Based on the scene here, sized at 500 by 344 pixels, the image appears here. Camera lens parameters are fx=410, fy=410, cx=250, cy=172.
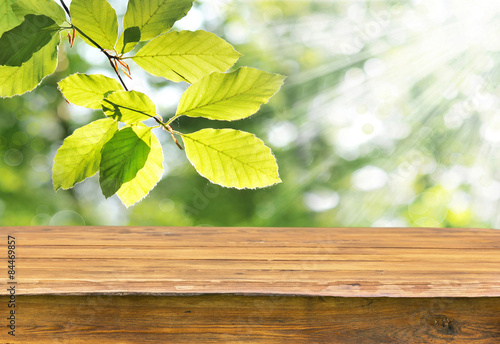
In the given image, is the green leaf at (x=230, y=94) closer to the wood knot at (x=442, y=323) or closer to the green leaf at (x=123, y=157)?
the green leaf at (x=123, y=157)

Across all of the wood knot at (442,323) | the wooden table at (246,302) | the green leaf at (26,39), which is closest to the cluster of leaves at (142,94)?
the green leaf at (26,39)

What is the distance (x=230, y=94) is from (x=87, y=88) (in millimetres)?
91

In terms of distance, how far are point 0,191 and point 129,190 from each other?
417cm

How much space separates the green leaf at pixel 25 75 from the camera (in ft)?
0.85

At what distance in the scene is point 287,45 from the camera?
391 centimetres

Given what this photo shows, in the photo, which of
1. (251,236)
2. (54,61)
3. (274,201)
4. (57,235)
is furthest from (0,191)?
(54,61)

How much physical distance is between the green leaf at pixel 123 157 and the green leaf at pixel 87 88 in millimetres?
32

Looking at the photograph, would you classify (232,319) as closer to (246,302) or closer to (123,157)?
(246,302)

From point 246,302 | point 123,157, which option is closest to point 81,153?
point 123,157

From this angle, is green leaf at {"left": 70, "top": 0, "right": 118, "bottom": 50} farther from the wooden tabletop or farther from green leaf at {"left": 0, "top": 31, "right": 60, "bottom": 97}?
the wooden tabletop

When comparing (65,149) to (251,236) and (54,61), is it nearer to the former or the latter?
(54,61)

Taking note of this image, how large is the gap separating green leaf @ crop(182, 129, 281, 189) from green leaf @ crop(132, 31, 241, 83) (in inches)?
1.7

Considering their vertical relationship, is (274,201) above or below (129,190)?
below

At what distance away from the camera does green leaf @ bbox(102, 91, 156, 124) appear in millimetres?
239
